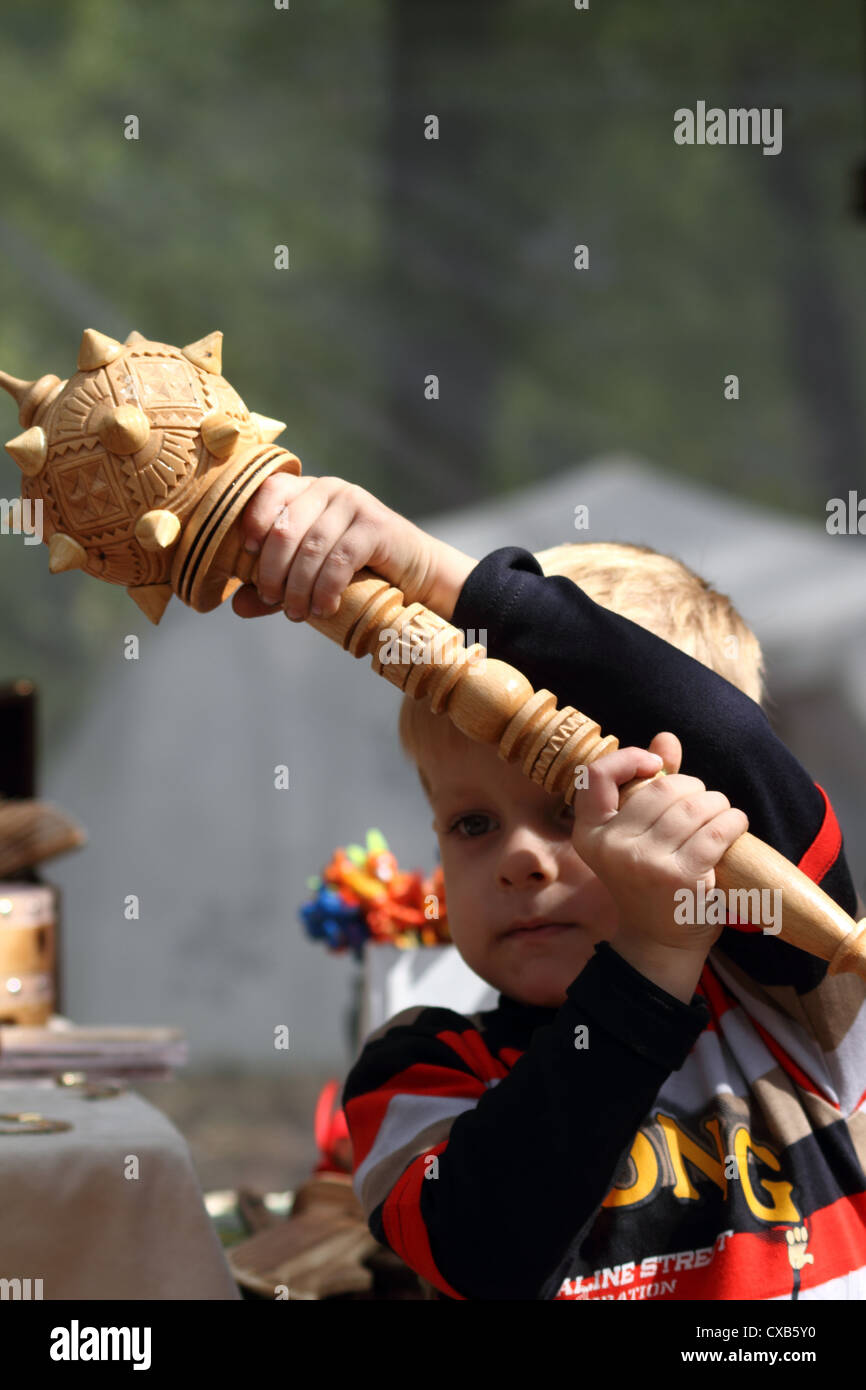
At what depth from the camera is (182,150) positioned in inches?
187

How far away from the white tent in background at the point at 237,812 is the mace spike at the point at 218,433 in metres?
3.63

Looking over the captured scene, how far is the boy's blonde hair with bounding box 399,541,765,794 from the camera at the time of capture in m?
1.16

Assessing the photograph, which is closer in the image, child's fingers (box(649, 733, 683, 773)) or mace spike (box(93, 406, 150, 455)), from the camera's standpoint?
mace spike (box(93, 406, 150, 455))

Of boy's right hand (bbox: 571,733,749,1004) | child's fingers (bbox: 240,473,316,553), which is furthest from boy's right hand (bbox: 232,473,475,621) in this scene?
boy's right hand (bbox: 571,733,749,1004)

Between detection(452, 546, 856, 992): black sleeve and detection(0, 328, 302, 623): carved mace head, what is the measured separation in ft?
0.66

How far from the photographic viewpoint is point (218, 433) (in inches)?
34.4

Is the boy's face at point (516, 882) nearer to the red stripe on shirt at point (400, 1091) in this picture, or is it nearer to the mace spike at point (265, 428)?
the red stripe on shirt at point (400, 1091)

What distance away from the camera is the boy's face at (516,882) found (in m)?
1.06

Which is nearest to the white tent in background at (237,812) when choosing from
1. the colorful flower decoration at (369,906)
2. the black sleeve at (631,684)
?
the colorful flower decoration at (369,906)

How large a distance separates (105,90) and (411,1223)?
4809mm

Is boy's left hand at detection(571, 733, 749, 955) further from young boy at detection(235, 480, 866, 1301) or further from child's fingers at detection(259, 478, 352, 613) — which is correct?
child's fingers at detection(259, 478, 352, 613)

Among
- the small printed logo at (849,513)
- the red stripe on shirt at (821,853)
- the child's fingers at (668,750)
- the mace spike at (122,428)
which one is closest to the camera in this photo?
the mace spike at (122,428)

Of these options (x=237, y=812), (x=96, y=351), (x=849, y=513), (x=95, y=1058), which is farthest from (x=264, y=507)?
(x=849, y=513)
